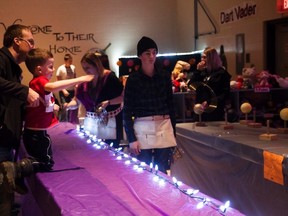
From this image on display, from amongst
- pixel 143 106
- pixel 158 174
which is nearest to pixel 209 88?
pixel 143 106

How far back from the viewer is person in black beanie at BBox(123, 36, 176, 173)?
107 inches

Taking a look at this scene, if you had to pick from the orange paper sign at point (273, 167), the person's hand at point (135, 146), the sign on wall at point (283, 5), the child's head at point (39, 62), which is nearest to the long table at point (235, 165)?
the orange paper sign at point (273, 167)

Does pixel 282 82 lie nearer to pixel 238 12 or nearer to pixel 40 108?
pixel 238 12

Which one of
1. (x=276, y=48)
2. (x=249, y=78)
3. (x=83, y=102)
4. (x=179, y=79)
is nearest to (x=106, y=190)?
(x=83, y=102)

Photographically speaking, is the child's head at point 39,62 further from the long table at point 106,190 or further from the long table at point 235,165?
the long table at point 235,165

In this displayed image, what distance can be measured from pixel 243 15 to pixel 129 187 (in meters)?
5.63

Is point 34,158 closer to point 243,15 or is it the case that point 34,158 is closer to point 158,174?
point 158,174

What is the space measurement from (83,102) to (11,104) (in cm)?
133

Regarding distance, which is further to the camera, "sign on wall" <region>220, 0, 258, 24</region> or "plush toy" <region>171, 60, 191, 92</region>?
"plush toy" <region>171, 60, 191, 92</region>

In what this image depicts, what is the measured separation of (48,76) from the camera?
2.19 m

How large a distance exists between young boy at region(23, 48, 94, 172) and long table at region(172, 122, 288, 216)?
1.21 m

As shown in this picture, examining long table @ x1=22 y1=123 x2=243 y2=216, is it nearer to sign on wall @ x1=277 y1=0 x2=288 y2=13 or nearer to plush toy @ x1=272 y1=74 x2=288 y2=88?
sign on wall @ x1=277 y1=0 x2=288 y2=13

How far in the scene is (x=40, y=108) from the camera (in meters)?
→ 2.11

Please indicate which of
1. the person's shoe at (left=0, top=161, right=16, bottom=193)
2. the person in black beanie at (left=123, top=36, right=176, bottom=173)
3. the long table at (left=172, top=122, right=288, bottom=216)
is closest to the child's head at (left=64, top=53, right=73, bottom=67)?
the long table at (left=172, top=122, right=288, bottom=216)
